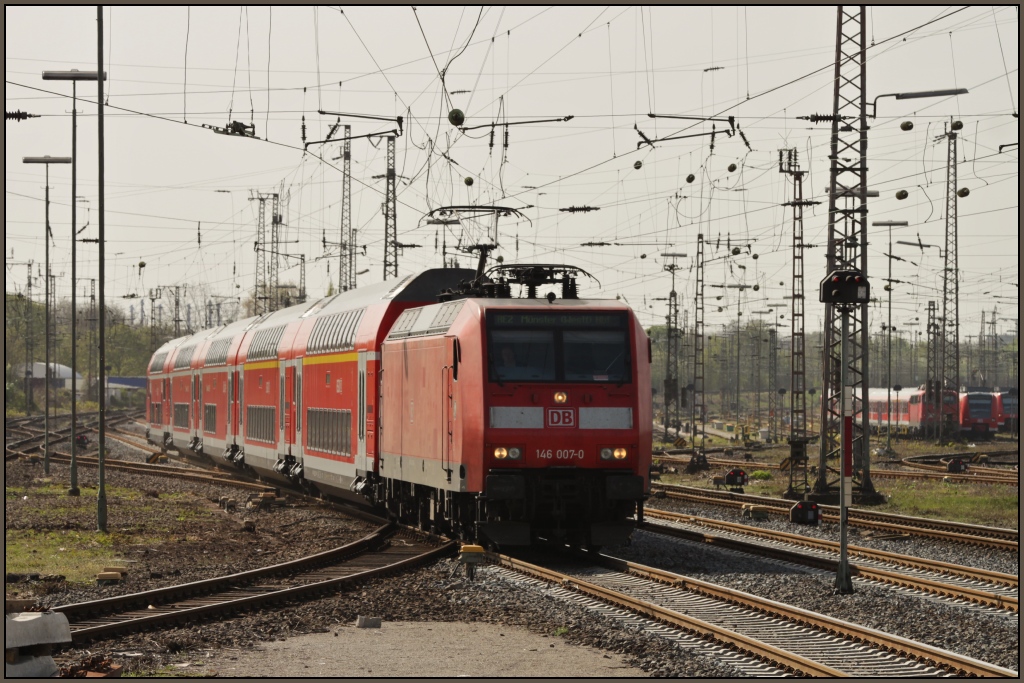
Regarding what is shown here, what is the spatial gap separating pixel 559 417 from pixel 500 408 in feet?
2.93

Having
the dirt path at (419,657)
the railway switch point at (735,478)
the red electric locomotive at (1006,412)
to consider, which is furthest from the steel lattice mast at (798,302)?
the red electric locomotive at (1006,412)

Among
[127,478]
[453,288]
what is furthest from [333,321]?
[127,478]

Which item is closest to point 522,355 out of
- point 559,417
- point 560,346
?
point 560,346

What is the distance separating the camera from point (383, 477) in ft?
83.8

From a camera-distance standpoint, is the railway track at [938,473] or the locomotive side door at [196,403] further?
the locomotive side door at [196,403]

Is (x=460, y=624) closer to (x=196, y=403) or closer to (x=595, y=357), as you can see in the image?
(x=595, y=357)

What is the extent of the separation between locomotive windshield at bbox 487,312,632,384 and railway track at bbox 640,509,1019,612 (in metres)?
2.66

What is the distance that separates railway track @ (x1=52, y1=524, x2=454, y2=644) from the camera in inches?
578

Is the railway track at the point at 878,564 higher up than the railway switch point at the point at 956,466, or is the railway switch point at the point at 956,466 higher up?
the railway track at the point at 878,564

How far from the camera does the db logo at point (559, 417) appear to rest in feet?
63.4

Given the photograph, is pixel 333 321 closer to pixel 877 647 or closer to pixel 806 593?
pixel 806 593

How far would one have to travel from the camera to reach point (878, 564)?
19891mm

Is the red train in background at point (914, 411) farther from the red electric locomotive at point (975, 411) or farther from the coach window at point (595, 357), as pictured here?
the coach window at point (595, 357)

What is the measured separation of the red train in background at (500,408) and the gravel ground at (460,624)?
1.28 m
